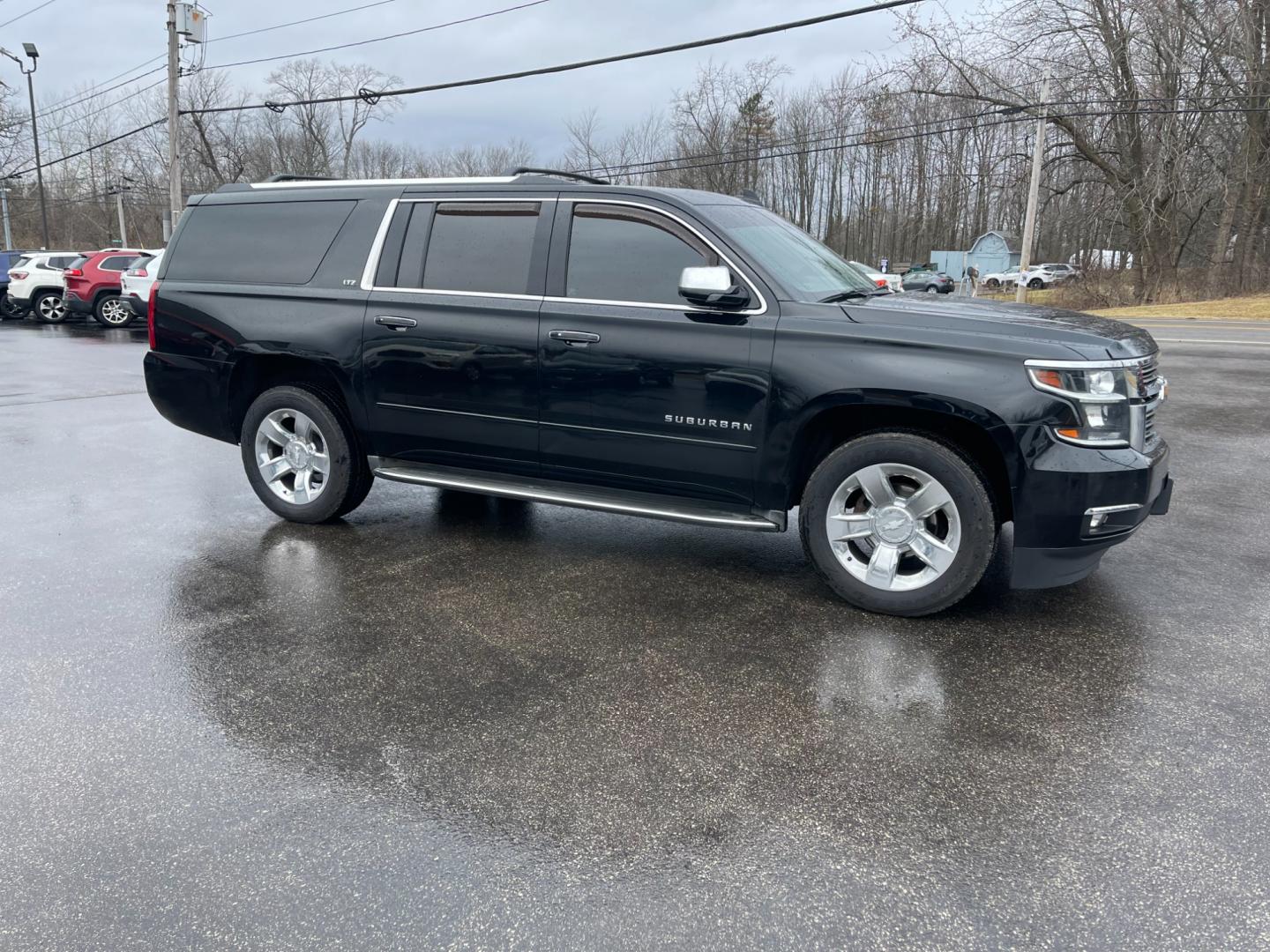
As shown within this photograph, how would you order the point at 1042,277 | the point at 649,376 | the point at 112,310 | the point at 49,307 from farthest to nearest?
1. the point at 1042,277
2. the point at 49,307
3. the point at 112,310
4. the point at 649,376

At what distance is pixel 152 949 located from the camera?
230 cm

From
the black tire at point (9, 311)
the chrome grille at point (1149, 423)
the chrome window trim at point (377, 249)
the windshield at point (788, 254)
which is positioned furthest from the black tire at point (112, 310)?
the chrome grille at point (1149, 423)

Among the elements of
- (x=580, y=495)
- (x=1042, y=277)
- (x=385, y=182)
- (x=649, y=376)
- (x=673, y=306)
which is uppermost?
(x=1042, y=277)

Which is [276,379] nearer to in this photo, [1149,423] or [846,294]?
[846,294]

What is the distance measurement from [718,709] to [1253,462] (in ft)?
20.6

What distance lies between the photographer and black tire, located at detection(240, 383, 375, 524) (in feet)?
18.5

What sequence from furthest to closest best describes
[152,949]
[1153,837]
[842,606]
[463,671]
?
[842,606]
[463,671]
[1153,837]
[152,949]

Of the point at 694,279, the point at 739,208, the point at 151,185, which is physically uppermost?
the point at 151,185

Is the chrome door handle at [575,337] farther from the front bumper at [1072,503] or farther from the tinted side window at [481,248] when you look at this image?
the front bumper at [1072,503]

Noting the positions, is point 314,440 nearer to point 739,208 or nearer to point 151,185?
point 739,208

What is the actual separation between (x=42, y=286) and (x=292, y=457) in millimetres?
23067

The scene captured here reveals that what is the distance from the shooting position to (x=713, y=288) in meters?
4.32

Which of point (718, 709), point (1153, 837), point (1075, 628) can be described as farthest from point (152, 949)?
point (1075, 628)

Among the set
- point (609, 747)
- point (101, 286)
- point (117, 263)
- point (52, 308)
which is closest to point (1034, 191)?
point (117, 263)
